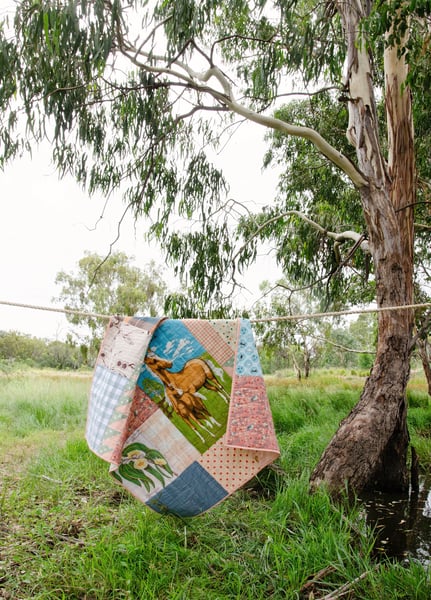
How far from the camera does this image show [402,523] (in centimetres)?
289

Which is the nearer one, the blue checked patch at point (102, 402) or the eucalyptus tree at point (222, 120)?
the blue checked patch at point (102, 402)

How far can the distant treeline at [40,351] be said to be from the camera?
19.8 metres

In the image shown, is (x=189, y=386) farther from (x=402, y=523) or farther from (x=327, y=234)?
(x=327, y=234)

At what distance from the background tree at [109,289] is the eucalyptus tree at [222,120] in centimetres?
1096

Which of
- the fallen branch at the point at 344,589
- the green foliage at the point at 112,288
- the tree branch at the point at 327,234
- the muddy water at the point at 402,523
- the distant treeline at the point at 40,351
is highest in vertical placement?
the green foliage at the point at 112,288

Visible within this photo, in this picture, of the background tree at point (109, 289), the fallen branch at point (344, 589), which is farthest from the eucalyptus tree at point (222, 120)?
the background tree at point (109, 289)

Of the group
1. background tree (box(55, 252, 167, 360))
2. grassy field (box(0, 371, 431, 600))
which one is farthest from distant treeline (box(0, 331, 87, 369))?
grassy field (box(0, 371, 431, 600))

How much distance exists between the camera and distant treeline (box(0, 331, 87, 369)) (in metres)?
19.8

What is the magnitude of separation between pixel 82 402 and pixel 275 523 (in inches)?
169

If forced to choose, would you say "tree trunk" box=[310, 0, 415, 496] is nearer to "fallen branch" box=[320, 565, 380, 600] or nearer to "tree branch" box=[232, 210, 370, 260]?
"tree branch" box=[232, 210, 370, 260]

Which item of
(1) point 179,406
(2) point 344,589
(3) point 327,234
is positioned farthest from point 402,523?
(3) point 327,234

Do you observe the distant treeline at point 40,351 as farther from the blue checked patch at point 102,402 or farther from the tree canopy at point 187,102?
the blue checked patch at point 102,402

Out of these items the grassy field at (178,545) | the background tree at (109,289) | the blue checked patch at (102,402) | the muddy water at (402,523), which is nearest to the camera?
the blue checked patch at (102,402)

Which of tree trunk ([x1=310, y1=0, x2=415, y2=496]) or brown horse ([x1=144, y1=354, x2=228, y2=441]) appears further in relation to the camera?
tree trunk ([x1=310, y1=0, x2=415, y2=496])
